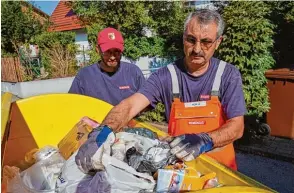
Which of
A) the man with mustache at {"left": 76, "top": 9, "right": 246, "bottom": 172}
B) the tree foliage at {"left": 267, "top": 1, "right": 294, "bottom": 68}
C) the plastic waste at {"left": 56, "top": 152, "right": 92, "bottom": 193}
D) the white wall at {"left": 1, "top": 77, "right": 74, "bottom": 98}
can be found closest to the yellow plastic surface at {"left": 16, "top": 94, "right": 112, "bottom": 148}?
the man with mustache at {"left": 76, "top": 9, "right": 246, "bottom": 172}

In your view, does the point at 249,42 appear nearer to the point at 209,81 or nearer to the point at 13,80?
the point at 209,81

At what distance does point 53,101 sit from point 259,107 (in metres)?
3.58

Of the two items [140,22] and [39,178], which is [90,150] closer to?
[39,178]

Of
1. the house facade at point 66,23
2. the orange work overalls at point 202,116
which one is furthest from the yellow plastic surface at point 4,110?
the house facade at point 66,23

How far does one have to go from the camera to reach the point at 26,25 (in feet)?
47.3

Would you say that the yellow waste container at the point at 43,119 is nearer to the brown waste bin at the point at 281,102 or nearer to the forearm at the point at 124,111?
the forearm at the point at 124,111

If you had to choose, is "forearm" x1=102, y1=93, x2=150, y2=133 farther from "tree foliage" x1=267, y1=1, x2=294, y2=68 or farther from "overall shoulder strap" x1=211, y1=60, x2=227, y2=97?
"tree foliage" x1=267, y1=1, x2=294, y2=68

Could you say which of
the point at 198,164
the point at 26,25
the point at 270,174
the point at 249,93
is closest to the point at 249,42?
the point at 249,93

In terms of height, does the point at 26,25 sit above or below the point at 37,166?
above

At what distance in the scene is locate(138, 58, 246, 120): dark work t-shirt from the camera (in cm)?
181

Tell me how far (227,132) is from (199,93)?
340 millimetres

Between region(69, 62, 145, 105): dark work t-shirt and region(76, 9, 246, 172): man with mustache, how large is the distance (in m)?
1.04

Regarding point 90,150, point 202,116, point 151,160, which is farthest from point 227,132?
point 90,150

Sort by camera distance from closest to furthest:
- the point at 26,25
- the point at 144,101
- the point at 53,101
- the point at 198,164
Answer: the point at 198,164 → the point at 144,101 → the point at 53,101 → the point at 26,25
